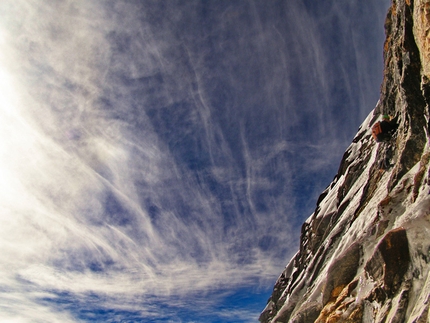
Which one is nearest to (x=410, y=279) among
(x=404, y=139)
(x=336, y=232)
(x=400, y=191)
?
(x=400, y=191)

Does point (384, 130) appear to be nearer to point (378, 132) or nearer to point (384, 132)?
point (384, 132)

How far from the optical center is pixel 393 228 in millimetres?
14578

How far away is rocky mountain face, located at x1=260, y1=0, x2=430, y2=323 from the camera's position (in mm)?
11734

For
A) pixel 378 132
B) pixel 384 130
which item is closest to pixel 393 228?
pixel 378 132

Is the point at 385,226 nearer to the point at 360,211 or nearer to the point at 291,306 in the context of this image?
the point at 360,211

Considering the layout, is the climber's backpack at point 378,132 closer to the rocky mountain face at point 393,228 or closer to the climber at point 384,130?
the climber at point 384,130

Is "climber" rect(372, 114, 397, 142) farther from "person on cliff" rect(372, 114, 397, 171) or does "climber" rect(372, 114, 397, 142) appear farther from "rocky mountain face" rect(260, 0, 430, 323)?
"rocky mountain face" rect(260, 0, 430, 323)

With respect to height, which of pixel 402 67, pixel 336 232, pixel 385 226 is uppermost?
pixel 402 67

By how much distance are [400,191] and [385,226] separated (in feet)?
8.04

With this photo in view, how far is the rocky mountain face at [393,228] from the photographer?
11.7 meters

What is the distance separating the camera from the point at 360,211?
73.8ft

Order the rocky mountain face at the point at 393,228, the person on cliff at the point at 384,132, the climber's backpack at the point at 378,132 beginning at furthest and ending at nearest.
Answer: the climber's backpack at the point at 378,132, the person on cliff at the point at 384,132, the rocky mountain face at the point at 393,228

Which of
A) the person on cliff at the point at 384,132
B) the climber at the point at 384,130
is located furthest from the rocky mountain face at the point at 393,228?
the climber at the point at 384,130

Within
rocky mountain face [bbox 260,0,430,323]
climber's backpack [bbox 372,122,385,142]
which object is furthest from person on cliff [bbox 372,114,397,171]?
rocky mountain face [bbox 260,0,430,323]
